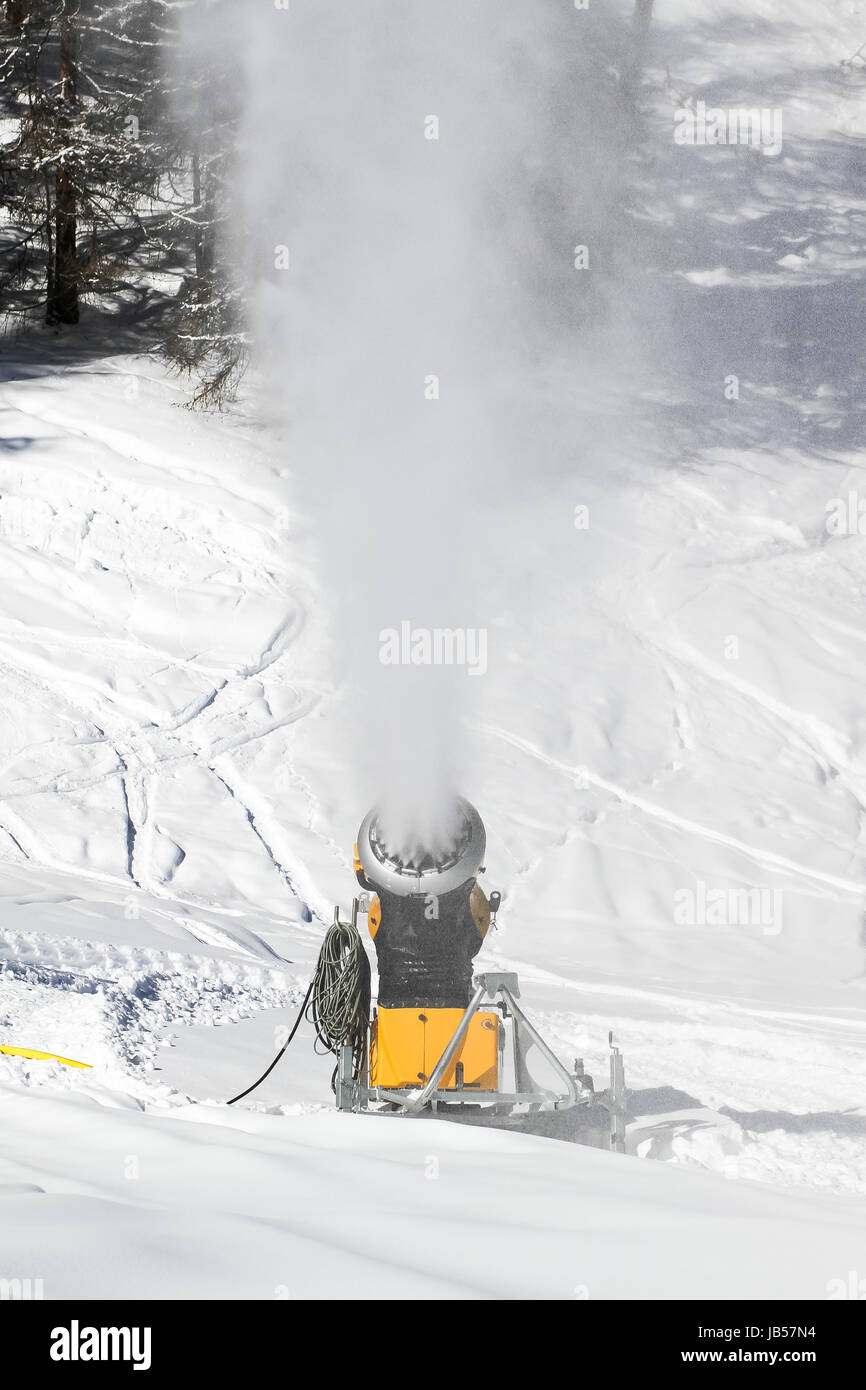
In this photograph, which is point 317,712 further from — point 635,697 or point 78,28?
point 78,28

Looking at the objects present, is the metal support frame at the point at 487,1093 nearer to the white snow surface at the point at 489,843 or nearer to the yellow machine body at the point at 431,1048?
the yellow machine body at the point at 431,1048

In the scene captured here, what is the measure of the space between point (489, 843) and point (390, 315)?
7.22 meters

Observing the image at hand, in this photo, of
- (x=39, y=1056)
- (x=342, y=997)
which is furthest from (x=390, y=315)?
(x=39, y=1056)

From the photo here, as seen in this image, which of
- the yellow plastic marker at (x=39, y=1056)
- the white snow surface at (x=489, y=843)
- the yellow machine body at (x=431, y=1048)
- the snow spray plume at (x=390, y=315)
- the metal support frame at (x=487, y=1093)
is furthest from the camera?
the snow spray plume at (x=390, y=315)

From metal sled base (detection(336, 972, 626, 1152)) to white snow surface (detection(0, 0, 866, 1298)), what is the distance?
366 mm

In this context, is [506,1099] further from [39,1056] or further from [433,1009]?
[39,1056]

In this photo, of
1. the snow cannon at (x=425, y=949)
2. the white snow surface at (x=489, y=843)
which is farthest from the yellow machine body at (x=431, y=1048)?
the white snow surface at (x=489, y=843)

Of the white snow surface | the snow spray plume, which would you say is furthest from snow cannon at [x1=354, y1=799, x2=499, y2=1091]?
the snow spray plume

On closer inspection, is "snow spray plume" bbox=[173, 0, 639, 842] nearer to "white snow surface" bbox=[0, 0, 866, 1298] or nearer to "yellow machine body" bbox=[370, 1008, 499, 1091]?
"white snow surface" bbox=[0, 0, 866, 1298]

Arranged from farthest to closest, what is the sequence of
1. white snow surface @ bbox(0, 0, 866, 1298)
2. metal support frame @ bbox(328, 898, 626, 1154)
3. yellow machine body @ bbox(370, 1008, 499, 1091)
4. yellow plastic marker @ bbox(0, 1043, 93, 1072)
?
1. yellow plastic marker @ bbox(0, 1043, 93, 1072)
2. yellow machine body @ bbox(370, 1008, 499, 1091)
3. metal support frame @ bbox(328, 898, 626, 1154)
4. white snow surface @ bbox(0, 0, 866, 1298)

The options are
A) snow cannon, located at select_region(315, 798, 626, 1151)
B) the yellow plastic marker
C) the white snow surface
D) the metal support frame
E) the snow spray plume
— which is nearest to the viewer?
Answer: the white snow surface

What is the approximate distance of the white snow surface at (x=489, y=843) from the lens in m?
2.74

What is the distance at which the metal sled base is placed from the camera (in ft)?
16.1
